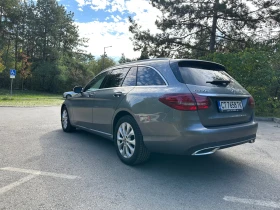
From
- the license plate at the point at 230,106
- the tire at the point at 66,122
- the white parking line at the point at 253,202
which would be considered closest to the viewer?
the white parking line at the point at 253,202

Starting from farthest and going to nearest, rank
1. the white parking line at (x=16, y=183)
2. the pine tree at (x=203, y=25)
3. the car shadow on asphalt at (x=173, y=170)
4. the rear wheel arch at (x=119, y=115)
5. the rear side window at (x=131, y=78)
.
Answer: the pine tree at (x=203, y=25) → the rear side window at (x=131, y=78) → the rear wheel arch at (x=119, y=115) → the car shadow on asphalt at (x=173, y=170) → the white parking line at (x=16, y=183)

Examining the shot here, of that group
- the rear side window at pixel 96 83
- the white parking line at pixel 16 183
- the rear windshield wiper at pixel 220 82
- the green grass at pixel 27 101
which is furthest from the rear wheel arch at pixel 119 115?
the green grass at pixel 27 101

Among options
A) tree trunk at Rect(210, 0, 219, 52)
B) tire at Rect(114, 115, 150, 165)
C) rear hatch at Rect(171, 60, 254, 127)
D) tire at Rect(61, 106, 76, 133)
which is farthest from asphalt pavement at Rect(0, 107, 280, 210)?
tree trunk at Rect(210, 0, 219, 52)

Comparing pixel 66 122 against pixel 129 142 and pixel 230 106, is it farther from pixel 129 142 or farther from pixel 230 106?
pixel 230 106

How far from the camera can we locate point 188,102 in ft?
9.43

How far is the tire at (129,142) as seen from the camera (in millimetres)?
3397

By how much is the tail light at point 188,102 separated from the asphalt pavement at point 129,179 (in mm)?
1039

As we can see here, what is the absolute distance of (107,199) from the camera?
2.55 m

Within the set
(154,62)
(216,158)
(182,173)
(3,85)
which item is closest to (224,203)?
(182,173)

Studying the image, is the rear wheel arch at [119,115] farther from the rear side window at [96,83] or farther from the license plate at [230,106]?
the license plate at [230,106]

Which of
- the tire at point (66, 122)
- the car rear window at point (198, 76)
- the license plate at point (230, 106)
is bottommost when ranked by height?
the tire at point (66, 122)

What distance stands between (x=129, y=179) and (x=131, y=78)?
68.4 inches

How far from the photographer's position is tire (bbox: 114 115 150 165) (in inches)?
134

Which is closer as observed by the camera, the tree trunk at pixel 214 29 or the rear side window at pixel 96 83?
the rear side window at pixel 96 83
